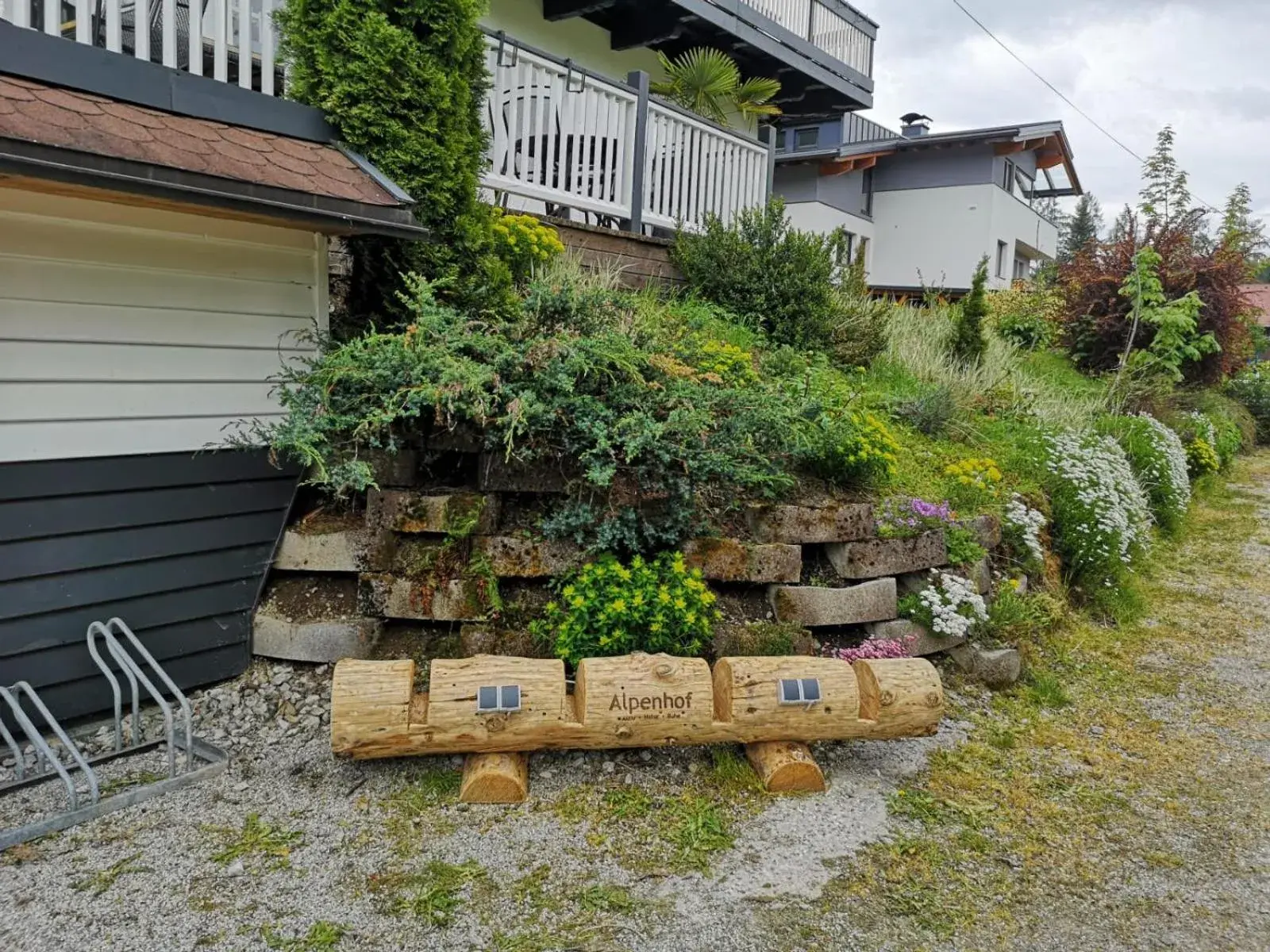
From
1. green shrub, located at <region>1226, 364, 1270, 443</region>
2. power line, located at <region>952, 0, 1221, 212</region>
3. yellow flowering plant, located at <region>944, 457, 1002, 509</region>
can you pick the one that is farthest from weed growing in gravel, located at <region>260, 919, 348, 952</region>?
green shrub, located at <region>1226, 364, 1270, 443</region>

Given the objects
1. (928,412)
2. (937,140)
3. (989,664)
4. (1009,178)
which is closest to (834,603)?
(989,664)

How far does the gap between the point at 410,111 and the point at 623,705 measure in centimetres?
286

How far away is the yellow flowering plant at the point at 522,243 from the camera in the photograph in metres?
4.80

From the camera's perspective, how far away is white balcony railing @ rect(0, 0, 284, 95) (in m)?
3.12

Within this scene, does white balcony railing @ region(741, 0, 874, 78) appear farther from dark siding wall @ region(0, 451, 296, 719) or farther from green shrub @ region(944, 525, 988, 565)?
dark siding wall @ region(0, 451, 296, 719)

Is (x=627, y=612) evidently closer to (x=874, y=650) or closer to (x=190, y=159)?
(x=874, y=650)

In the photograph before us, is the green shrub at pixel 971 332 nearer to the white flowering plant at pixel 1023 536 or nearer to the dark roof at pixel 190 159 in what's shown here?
the white flowering plant at pixel 1023 536

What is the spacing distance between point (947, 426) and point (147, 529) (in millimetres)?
4965

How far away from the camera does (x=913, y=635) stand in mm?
3844

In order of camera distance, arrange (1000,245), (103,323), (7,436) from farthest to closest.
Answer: (1000,245) < (103,323) < (7,436)

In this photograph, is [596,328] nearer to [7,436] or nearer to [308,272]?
[308,272]

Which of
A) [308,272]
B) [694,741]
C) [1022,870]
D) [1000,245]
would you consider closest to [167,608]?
[308,272]

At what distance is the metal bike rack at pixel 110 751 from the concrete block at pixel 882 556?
2705mm

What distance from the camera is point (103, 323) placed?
121 inches
